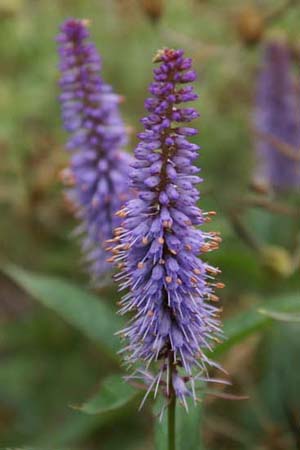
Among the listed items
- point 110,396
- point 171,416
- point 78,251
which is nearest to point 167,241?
point 171,416

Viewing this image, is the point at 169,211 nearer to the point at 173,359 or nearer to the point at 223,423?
the point at 173,359

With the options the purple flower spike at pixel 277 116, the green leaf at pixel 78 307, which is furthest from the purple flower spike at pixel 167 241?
the purple flower spike at pixel 277 116

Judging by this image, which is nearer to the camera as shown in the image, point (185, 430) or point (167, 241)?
point (167, 241)

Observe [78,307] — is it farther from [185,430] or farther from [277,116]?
[277,116]

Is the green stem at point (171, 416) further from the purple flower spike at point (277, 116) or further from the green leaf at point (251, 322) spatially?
the purple flower spike at point (277, 116)

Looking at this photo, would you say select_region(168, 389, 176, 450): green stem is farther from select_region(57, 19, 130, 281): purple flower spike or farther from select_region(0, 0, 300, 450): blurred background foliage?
select_region(57, 19, 130, 281): purple flower spike

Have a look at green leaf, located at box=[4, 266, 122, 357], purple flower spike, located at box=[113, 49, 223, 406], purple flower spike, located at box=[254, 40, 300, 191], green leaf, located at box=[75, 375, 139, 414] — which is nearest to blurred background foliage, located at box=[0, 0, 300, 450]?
green leaf, located at box=[4, 266, 122, 357]
